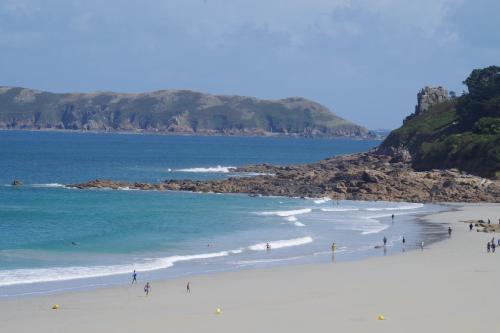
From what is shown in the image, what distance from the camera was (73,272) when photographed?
1328 inches

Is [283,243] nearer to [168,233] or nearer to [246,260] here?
[246,260]

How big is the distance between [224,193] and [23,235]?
95.4 feet

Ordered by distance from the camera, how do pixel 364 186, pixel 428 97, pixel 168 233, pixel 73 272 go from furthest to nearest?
1. pixel 428 97
2. pixel 364 186
3. pixel 168 233
4. pixel 73 272

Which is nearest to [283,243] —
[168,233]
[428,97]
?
[168,233]

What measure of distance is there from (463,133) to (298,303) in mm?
60999

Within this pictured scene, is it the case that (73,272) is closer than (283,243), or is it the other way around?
(73,272)

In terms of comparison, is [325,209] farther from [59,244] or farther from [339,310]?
[339,310]

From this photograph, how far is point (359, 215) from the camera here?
56812mm

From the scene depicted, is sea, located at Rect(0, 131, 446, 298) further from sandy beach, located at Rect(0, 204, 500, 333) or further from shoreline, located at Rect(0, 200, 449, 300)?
sandy beach, located at Rect(0, 204, 500, 333)

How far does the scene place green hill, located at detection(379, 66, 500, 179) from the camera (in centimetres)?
7369

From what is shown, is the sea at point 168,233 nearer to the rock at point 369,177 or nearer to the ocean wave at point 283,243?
the ocean wave at point 283,243

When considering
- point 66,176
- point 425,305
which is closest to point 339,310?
point 425,305

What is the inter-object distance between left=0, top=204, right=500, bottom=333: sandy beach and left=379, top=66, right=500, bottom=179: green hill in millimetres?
38235

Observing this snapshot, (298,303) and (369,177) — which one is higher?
(369,177)
